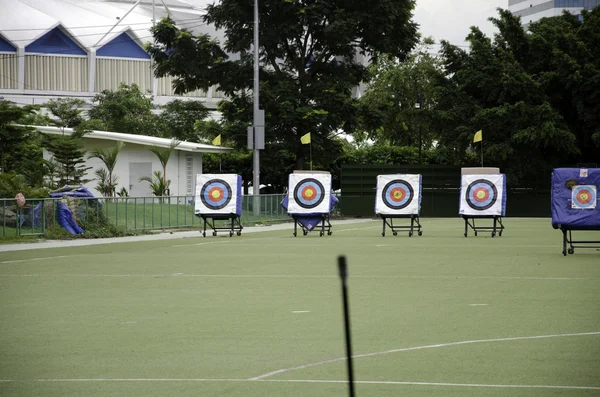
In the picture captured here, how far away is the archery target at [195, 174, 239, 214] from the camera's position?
108 feet

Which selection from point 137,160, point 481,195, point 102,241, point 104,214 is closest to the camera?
point 102,241

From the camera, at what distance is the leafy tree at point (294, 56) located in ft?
166

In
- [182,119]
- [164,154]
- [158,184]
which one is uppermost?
[182,119]

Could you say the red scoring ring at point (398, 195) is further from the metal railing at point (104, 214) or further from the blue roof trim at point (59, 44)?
the blue roof trim at point (59, 44)

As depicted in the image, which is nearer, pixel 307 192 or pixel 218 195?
pixel 218 195

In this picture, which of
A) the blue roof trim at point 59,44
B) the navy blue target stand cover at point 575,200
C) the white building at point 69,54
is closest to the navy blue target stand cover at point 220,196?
the navy blue target stand cover at point 575,200

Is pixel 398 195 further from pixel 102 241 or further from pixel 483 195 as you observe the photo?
pixel 102 241

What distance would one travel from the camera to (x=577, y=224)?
70.2ft

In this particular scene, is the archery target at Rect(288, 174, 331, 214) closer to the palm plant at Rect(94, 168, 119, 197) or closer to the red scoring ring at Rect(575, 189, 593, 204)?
the red scoring ring at Rect(575, 189, 593, 204)

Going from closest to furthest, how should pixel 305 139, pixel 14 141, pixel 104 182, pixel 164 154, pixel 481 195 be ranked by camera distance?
pixel 481 195 → pixel 14 141 → pixel 104 182 → pixel 164 154 → pixel 305 139

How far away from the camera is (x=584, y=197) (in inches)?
862

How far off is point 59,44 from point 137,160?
5627 centimetres

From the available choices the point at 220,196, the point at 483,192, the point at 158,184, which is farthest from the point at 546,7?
the point at 220,196

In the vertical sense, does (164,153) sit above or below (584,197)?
above
